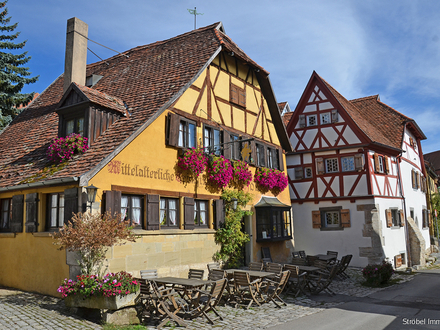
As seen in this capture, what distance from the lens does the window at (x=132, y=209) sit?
32.0 ft

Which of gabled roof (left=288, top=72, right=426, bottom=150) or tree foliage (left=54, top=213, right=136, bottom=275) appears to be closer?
tree foliage (left=54, top=213, right=136, bottom=275)

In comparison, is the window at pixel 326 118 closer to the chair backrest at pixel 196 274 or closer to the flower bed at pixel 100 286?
the chair backrest at pixel 196 274

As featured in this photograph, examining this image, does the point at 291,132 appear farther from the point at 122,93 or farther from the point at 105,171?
the point at 105,171

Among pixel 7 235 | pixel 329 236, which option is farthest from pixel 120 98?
pixel 329 236

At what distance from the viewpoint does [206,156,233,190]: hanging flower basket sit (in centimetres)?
1252

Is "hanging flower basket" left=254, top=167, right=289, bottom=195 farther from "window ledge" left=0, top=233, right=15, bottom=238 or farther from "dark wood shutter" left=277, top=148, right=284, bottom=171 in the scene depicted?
"window ledge" left=0, top=233, right=15, bottom=238

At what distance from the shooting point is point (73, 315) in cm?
767

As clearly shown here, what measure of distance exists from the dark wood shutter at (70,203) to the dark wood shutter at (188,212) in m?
3.42

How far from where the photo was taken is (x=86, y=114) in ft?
33.8

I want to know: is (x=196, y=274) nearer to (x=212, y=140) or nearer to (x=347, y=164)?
(x=212, y=140)

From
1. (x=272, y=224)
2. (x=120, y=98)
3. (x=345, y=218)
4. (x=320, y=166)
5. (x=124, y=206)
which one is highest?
(x=120, y=98)

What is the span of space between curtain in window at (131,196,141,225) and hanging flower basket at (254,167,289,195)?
5.97m

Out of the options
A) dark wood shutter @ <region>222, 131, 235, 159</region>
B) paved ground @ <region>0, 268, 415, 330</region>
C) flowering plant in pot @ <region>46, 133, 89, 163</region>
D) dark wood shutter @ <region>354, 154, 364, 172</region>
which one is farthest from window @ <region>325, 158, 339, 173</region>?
flowering plant in pot @ <region>46, 133, 89, 163</region>

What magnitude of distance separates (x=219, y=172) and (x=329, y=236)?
8.53 meters
